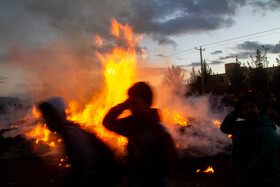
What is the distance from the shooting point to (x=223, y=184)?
5.20 m

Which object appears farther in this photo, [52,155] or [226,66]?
[226,66]

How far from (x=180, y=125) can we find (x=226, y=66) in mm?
56372

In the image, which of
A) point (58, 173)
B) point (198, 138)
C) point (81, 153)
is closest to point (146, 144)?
point (81, 153)

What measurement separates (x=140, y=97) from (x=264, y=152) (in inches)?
49.3

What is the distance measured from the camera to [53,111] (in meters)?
2.19

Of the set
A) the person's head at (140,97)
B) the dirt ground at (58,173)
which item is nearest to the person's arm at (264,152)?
the person's head at (140,97)

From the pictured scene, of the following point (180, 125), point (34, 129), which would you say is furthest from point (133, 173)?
point (34, 129)

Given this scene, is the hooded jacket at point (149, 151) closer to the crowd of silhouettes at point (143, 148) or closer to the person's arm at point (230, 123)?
the crowd of silhouettes at point (143, 148)

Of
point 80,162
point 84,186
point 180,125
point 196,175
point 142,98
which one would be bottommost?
point 196,175

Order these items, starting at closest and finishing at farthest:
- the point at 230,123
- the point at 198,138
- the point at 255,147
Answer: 1. the point at 255,147
2. the point at 230,123
3. the point at 198,138

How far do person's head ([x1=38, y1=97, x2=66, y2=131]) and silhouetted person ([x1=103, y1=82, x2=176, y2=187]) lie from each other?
2.19 feet

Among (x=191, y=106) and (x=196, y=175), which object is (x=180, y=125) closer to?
(x=196, y=175)

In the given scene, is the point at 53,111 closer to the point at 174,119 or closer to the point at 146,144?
the point at 146,144

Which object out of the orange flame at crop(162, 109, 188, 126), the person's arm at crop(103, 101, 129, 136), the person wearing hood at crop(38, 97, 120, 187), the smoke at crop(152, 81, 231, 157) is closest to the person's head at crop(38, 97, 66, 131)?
the person wearing hood at crop(38, 97, 120, 187)
